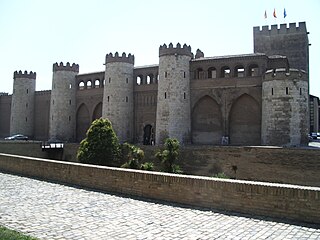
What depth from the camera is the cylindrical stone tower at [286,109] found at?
78.2 feet

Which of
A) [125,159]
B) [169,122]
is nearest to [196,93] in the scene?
[169,122]

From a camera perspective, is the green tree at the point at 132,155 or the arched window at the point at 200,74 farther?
the arched window at the point at 200,74

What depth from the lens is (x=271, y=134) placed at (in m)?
24.3

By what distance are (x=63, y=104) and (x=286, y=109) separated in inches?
916

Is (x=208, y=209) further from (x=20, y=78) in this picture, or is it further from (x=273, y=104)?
(x=20, y=78)

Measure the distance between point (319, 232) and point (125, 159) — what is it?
19.4m

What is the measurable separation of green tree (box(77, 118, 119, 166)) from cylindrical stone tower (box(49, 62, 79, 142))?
1565cm

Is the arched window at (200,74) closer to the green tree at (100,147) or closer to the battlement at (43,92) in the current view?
the green tree at (100,147)

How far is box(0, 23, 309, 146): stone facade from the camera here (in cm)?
2447

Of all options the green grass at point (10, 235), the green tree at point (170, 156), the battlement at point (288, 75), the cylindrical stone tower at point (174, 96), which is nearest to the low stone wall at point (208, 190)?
the green grass at point (10, 235)

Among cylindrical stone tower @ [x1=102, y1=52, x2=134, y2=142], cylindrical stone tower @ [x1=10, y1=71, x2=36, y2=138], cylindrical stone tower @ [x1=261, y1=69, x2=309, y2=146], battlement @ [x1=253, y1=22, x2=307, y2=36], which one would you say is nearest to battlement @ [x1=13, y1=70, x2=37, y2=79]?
cylindrical stone tower @ [x1=10, y1=71, x2=36, y2=138]

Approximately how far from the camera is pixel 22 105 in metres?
42.0

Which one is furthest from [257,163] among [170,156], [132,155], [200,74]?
[200,74]

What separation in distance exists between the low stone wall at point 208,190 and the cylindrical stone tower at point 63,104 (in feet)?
89.6
